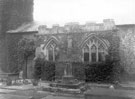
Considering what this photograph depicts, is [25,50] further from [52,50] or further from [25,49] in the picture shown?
[52,50]

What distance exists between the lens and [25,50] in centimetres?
1878

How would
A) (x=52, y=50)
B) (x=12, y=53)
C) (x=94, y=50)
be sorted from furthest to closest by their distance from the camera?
(x=12, y=53), (x=52, y=50), (x=94, y=50)

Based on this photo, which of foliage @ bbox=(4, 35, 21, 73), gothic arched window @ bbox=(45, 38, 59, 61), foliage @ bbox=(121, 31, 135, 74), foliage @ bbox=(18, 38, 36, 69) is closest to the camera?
foliage @ bbox=(121, 31, 135, 74)

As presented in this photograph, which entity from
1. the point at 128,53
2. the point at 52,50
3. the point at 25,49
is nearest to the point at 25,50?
the point at 25,49

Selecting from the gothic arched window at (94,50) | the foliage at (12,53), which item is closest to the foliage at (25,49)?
the foliage at (12,53)

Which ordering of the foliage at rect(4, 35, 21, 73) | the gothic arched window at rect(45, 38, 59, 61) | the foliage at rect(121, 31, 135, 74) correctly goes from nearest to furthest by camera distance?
the foliage at rect(121, 31, 135, 74) → the gothic arched window at rect(45, 38, 59, 61) → the foliage at rect(4, 35, 21, 73)

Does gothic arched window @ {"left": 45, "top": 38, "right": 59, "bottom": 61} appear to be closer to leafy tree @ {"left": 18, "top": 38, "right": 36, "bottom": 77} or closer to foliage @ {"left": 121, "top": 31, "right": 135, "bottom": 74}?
leafy tree @ {"left": 18, "top": 38, "right": 36, "bottom": 77}

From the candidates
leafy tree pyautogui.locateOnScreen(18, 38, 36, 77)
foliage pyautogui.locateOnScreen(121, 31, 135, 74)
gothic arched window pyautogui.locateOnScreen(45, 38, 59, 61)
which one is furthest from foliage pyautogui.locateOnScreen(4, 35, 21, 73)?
foliage pyautogui.locateOnScreen(121, 31, 135, 74)

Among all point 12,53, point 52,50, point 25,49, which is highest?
point 25,49

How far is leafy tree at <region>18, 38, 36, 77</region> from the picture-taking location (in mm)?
18656

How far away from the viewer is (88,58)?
52.0ft

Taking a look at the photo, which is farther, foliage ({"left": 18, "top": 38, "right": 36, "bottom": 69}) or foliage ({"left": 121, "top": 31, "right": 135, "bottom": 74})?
foliage ({"left": 18, "top": 38, "right": 36, "bottom": 69})

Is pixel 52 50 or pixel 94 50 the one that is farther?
pixel 52 50

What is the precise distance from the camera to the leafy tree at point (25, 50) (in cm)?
1866
